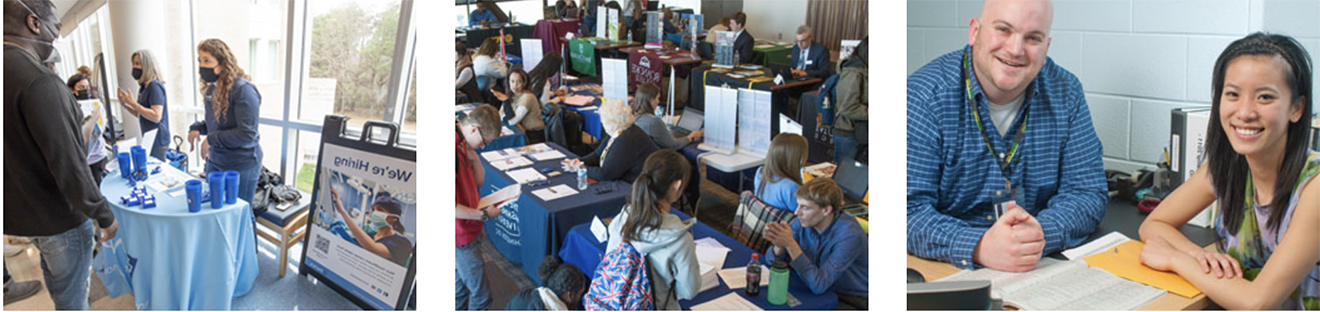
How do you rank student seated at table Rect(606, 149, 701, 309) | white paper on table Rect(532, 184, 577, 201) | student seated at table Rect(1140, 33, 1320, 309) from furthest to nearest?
white paper on table Rect(532, 184, 577, 201), student seated at table Rect(606, 149, 701, 309), student seated at table Rect(1140, 33, 1320, 309)

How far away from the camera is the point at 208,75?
2746 mm

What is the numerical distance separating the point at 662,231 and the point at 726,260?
8.9 inches

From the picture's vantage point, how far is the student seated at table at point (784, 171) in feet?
9.02

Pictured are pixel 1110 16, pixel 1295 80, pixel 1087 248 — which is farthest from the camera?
pixel 1110 16

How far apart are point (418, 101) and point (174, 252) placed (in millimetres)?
917

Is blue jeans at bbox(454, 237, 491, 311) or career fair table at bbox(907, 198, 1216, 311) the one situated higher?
career fair table at bbox(907, 198, 1216, 311)

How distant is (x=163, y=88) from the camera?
275 cm

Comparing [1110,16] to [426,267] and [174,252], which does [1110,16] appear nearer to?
[426,267]

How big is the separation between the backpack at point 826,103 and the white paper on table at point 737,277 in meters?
0.51

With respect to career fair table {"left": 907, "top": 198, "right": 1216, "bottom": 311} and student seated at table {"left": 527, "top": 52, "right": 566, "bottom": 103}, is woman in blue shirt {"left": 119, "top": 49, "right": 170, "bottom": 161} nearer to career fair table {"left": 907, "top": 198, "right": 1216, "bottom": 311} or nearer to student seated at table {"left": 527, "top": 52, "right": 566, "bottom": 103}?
student seated at table {"left": 527, "top": 52, "right": 566, "bottom": 103}

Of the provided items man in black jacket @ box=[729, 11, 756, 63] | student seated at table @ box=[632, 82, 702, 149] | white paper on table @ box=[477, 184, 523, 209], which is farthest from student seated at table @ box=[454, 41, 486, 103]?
man in black jacket @ box=[729, 11, 756, 63]

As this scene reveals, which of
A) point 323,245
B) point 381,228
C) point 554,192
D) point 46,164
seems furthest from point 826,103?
point 46,164

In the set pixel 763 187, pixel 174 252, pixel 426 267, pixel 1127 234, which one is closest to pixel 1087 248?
pixel 1127 234

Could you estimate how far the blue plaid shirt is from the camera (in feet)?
9.07
